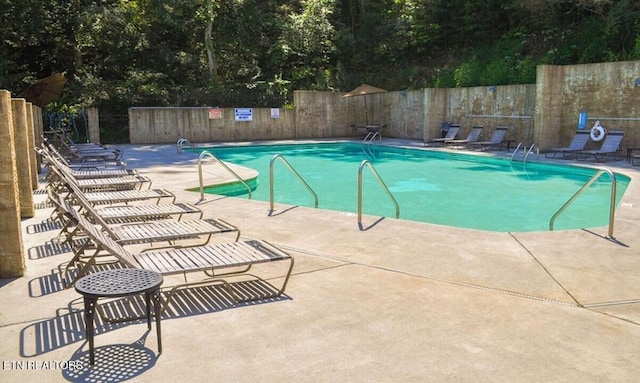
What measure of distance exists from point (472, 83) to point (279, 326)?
62.4ft

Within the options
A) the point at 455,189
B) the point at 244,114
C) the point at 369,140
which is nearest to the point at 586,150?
the point at 455,189

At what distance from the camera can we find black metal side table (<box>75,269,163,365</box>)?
2.82m

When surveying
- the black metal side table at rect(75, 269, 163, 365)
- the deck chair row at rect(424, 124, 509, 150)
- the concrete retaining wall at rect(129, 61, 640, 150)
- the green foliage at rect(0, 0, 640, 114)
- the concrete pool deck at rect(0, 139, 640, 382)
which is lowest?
the concrete pool deck at rect(0, 139, 640, 382)

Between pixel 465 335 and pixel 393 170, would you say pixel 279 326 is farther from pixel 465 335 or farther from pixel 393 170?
pixel 393 170

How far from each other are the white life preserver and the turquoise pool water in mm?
Answer: 1518

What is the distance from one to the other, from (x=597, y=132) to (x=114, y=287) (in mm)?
14834

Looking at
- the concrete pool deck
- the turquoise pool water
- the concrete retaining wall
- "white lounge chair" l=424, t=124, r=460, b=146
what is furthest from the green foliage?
the concrete pool deck

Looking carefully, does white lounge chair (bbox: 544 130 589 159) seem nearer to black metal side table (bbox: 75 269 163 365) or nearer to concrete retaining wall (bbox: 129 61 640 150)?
concrete retaining wall (bbox: 129 61 640 150)

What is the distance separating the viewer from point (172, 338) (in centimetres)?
336

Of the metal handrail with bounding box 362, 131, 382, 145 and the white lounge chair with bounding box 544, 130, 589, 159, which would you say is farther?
the metal handrail with bounding box 362, 131, 382, 145

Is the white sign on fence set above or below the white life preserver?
above

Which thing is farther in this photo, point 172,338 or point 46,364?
point 172,338

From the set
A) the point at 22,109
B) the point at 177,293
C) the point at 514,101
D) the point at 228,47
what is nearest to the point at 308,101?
the point at 228,47

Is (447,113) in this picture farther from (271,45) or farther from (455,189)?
(271,45)
